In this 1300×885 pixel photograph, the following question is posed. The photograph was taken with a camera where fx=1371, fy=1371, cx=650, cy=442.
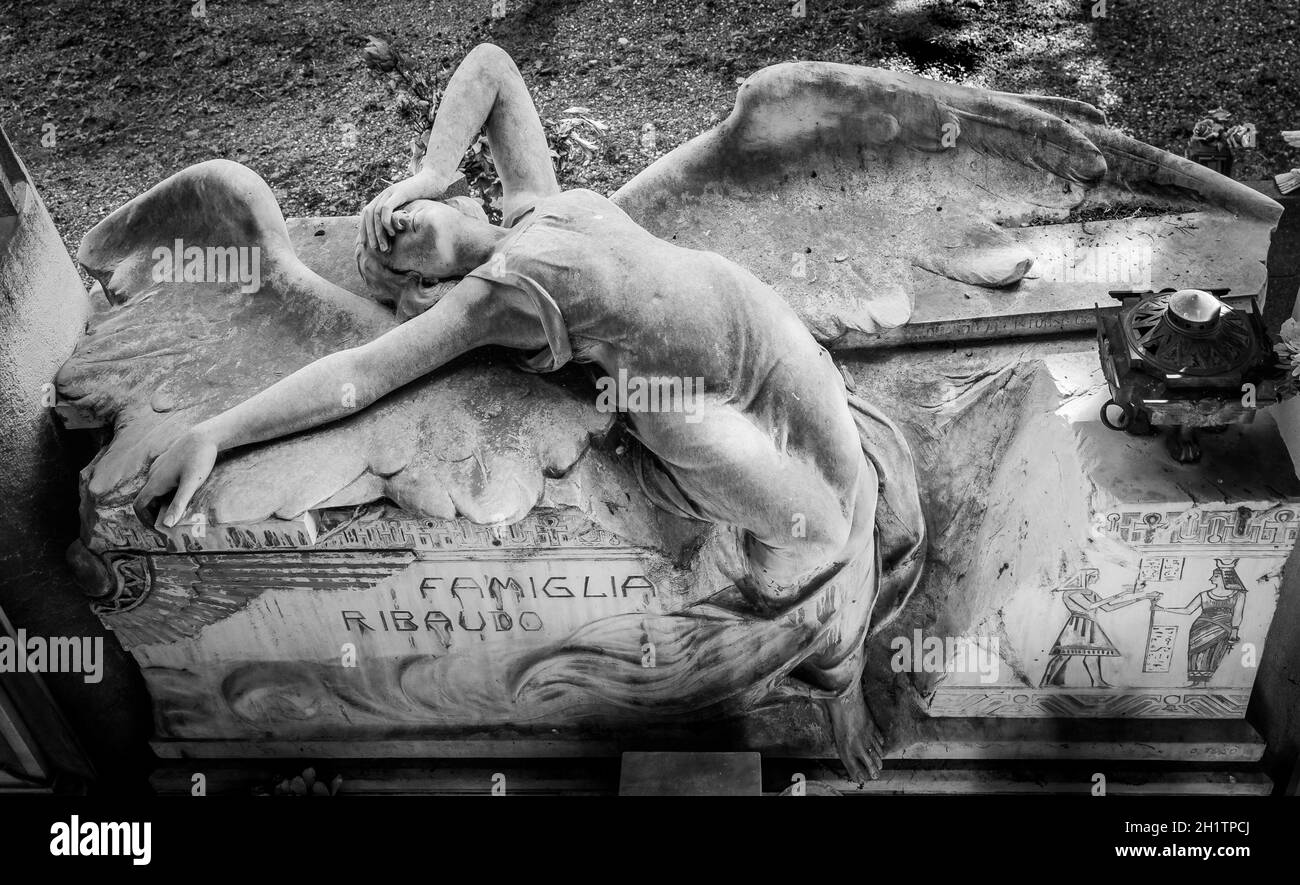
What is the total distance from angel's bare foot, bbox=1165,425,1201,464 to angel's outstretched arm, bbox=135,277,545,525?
5.66ft

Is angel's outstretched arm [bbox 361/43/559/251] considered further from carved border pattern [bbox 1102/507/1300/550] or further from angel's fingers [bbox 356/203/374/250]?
carved border pattern [bbox 1102/507/1300/550]

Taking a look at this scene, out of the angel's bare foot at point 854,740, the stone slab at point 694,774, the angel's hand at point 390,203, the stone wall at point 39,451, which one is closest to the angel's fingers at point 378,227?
the angel's hand at point 390,203

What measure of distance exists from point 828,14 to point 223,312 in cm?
377

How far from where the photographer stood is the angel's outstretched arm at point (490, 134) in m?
3.95

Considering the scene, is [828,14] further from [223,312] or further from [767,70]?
[223,312]

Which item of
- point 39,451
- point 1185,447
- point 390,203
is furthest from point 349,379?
point 1185,447

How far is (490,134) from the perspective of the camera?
411 centimetres

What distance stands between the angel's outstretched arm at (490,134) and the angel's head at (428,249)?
2.3 inches

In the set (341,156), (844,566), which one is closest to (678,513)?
(844,566)

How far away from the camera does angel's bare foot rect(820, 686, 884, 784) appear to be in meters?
4.17

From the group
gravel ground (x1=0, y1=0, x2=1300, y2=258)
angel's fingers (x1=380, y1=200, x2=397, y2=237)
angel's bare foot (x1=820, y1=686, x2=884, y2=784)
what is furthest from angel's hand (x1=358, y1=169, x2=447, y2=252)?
gravel ground (x1=0, y1=0, x2=1300, y2=258)

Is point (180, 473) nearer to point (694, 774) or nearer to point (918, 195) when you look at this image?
point (694, 774)

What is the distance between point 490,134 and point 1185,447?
217cm

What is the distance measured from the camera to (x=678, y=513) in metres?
3.74
